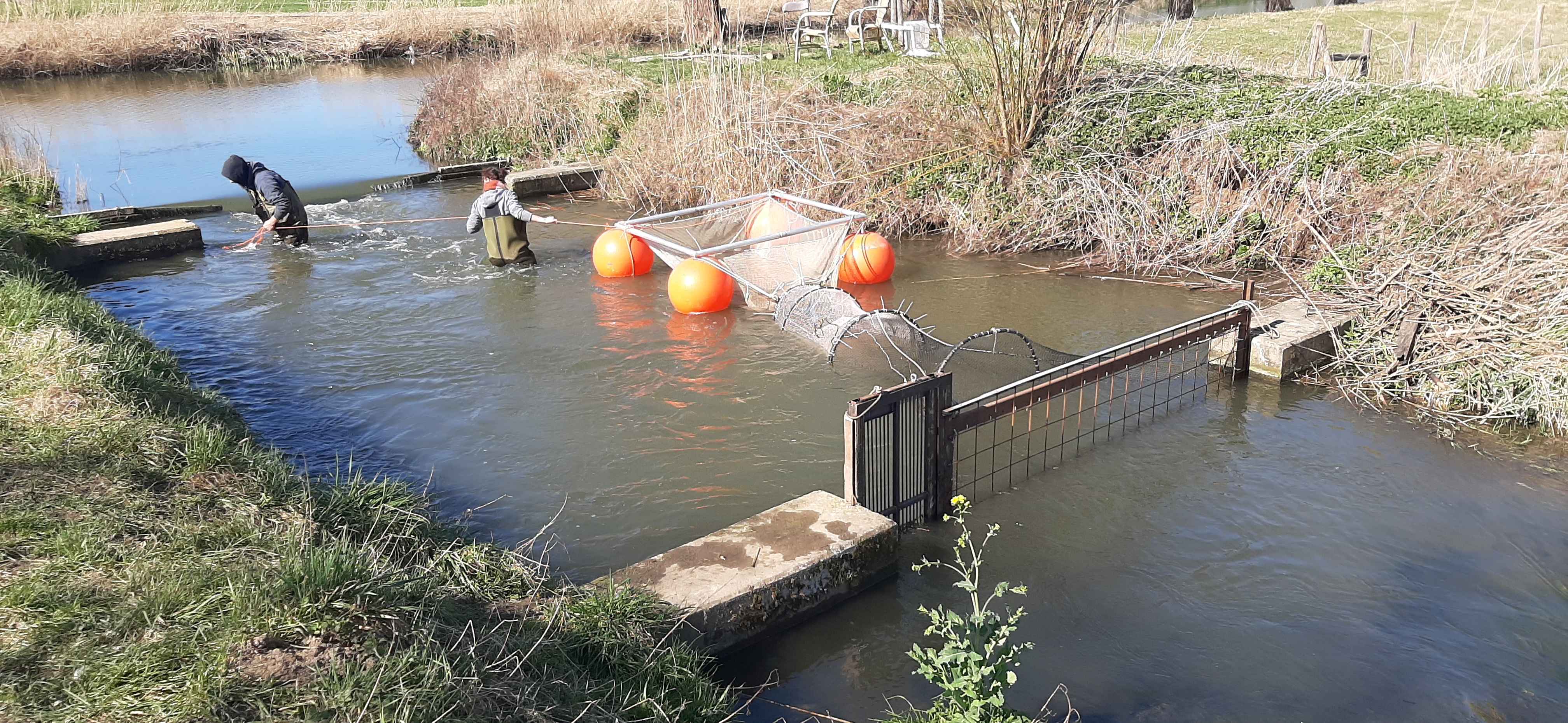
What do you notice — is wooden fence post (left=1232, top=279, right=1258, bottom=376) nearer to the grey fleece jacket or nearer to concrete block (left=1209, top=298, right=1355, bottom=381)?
concrete block (left=1209, top=298, right=1355, bottom=381)

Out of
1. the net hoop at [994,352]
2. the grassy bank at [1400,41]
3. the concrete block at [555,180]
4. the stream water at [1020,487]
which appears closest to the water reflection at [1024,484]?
the stream water at [1020,487]

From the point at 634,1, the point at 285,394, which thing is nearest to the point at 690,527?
the point at 285,394

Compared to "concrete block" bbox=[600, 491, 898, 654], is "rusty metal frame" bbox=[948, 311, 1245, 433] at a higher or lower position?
higher

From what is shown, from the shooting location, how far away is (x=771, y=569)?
186 inches

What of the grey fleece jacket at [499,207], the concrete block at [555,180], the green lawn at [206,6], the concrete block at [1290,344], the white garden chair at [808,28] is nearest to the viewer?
the concrete block at [1290,344]

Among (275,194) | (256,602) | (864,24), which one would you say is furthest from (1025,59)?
(256,602)

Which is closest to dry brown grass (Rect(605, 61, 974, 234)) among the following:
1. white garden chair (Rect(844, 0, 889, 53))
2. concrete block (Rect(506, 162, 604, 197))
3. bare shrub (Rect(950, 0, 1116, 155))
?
bare shrub (Rect(950, 0, 1116, 155))

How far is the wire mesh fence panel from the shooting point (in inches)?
230

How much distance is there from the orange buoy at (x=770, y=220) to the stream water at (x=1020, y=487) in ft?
3.49

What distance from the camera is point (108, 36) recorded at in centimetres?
→ 2786

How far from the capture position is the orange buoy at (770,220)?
10258 millimetres

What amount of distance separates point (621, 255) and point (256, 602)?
7.35 meters

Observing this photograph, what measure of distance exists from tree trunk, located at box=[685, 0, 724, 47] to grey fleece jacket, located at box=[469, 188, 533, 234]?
211 inches

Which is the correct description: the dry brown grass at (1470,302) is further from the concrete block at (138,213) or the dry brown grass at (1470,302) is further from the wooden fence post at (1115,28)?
the concrete block at (138,213)
